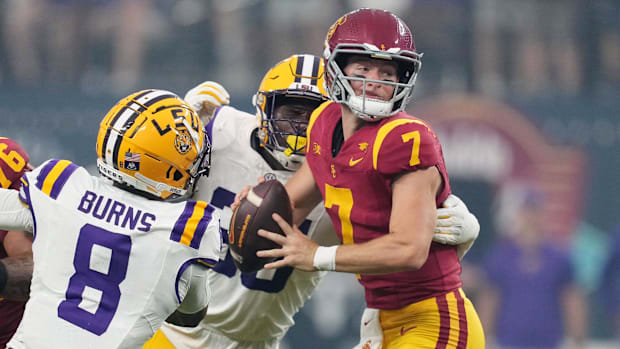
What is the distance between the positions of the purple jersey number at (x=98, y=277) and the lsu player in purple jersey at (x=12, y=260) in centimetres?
53

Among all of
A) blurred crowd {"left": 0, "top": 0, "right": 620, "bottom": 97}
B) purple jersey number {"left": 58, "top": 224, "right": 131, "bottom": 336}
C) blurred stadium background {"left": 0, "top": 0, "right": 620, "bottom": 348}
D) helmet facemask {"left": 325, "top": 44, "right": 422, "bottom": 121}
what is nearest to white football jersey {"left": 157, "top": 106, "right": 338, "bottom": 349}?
helmet facemask {"left": 325, "top": 44, "right": 422, "bottom": 121}

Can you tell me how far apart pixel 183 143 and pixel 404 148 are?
2.26 feet

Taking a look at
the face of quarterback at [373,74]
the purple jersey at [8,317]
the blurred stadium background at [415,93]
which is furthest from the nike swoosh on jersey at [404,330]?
the blurred stadium background at [415,93]

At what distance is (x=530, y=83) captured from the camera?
7465 millimetres

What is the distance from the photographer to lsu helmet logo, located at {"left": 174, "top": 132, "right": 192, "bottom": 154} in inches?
105

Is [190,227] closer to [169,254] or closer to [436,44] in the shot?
[169,254]

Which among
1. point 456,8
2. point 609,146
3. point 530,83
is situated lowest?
point 609,146

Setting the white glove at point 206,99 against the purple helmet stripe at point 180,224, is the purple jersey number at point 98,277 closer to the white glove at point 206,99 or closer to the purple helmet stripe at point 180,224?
the purple helmet stripe at point 180,224

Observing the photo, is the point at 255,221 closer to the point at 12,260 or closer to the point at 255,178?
the point at 255,178

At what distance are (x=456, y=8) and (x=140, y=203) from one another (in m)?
5.48

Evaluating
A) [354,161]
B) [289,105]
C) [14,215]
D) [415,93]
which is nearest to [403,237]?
[354,161]

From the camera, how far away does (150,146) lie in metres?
2.62

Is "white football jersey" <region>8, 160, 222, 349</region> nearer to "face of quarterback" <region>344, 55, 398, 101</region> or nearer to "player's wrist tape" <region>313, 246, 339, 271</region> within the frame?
"player's wrist tape" <region>313, 246, 339, 271</region>

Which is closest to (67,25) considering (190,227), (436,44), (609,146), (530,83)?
(436,44)
